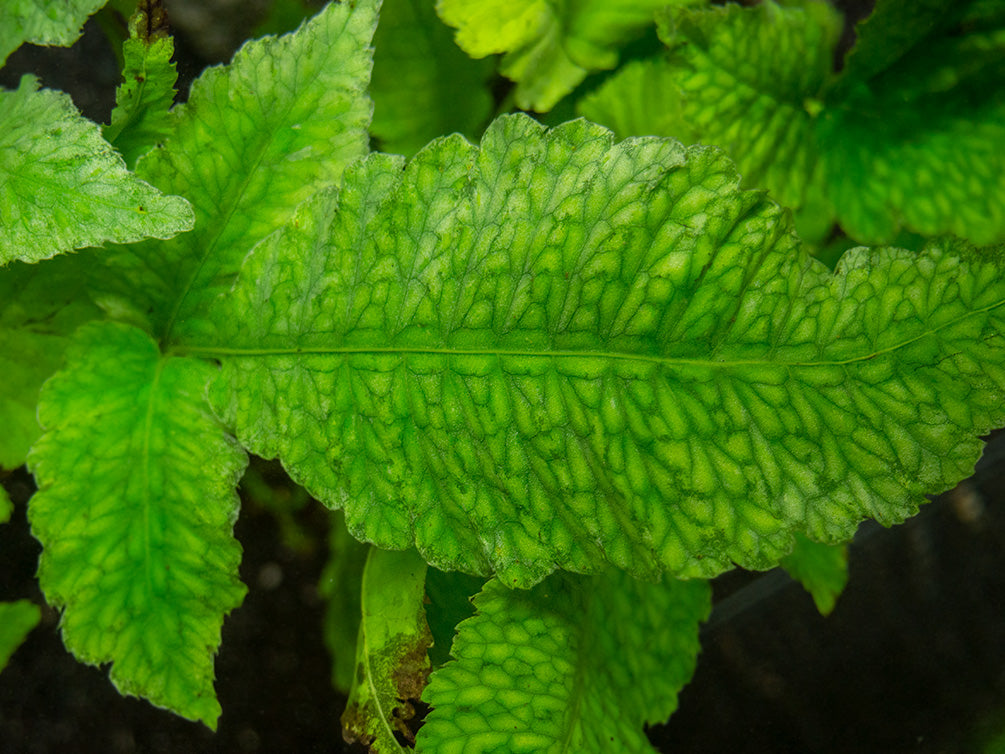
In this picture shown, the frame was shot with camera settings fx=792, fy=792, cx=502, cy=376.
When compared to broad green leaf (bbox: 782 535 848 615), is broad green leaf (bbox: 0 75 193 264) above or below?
above

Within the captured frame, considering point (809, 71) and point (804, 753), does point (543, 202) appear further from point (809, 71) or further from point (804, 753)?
point (804, 753)

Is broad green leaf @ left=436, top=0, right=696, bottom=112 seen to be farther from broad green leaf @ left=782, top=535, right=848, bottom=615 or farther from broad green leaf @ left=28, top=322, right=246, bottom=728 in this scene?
broad green leaf @ left=782, top=535, right=848, bottom=615

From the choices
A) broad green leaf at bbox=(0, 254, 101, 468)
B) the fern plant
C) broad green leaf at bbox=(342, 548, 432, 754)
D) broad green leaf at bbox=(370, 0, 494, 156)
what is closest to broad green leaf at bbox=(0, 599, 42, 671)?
the fern plant

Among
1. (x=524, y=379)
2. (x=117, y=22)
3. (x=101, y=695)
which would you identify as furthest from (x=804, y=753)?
(x=117, y=22)

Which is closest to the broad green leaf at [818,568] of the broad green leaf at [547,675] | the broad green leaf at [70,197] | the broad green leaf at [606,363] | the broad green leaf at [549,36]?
the broad green leaf at [547,675]

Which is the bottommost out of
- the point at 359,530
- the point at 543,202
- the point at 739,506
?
the point at 359,530

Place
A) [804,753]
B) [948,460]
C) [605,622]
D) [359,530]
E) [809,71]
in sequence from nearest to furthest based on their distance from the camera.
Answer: [948,460]
[359,530]
[605,622]
[809,71]
[804,753]

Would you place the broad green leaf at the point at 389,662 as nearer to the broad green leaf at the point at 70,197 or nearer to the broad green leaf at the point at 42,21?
the broad green leaf at the point at 70,197
